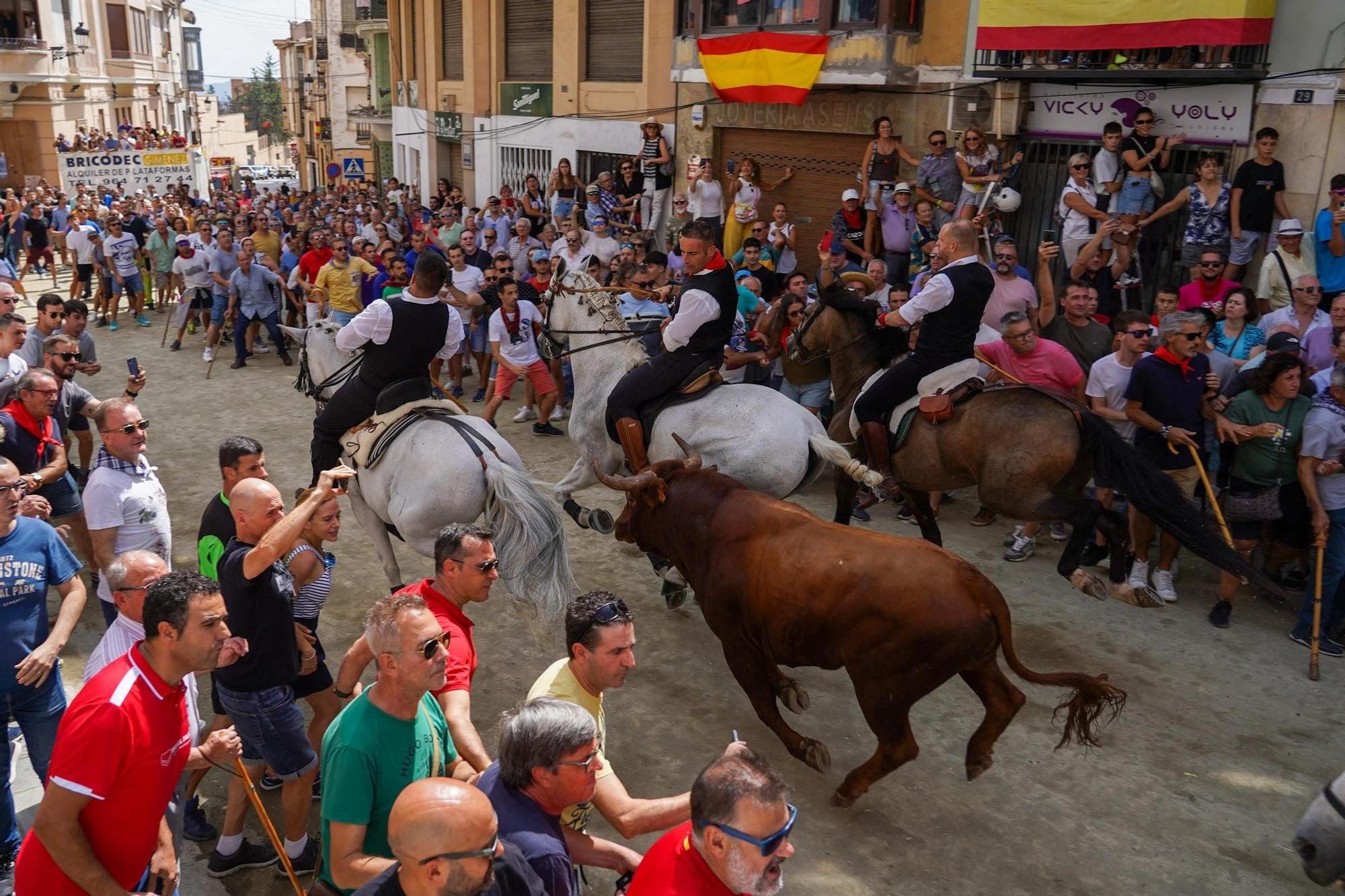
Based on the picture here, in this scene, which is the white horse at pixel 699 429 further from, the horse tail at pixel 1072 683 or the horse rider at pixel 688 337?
the horse tail at pixel 1072 683

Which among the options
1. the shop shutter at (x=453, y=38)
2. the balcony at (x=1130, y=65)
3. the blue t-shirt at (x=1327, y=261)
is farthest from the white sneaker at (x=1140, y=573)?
the shop shutter at (x=453, y=38)

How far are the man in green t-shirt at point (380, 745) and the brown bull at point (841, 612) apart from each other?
6.97ft

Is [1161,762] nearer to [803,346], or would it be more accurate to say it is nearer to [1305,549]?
[1305,549]

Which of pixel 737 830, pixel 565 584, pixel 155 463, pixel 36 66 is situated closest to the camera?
pixel 737 830

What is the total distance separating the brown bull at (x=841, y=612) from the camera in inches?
185

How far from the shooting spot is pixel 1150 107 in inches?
408

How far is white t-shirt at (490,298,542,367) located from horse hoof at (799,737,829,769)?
21.7 ft

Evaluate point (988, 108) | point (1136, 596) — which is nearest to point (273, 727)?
point (1136, 596)

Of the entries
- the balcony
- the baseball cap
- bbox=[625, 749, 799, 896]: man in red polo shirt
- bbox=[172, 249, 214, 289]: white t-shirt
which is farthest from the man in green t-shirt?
bbox=[172, 249, 214, 289]: white t-shirt

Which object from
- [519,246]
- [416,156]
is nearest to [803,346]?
[519,246]

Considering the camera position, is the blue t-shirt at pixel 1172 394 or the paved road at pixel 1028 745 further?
the blue t-shirt at pixel 1172 394

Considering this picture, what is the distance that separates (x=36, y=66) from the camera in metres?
34.9

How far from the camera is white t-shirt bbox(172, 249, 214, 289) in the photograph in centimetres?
1532

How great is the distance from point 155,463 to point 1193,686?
31.5ft
